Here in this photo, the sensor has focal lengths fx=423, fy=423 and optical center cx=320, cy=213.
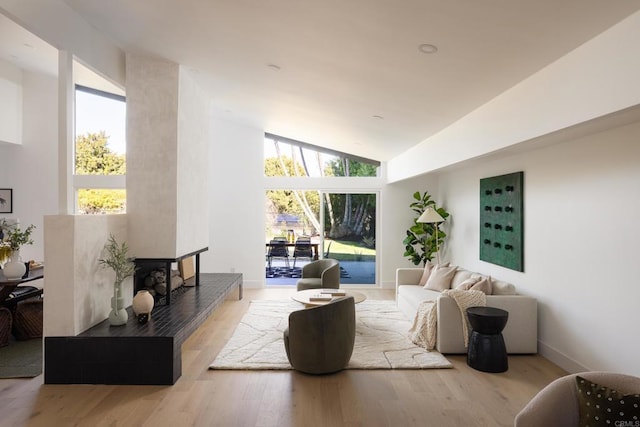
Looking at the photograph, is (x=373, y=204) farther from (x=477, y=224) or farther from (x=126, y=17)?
(x=126, y=17)

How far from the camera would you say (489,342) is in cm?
405

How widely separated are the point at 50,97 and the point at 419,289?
797cm

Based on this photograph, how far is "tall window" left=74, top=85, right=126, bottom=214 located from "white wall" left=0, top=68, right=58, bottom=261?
2.73ft

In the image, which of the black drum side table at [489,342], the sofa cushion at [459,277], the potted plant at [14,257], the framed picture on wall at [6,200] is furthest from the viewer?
the framed picture on wall at [6,200]

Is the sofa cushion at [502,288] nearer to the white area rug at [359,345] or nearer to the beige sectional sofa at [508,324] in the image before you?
the beige sectional sofa at [508,324]

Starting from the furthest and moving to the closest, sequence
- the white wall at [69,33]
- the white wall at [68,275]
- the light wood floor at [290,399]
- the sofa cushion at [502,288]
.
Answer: the sofa cushion at [502,288], the white wall at [68,275], the white wall at [69,33], the light wood floor at [290,399]

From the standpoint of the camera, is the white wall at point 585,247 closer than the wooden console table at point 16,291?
Yes

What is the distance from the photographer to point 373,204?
8594mm

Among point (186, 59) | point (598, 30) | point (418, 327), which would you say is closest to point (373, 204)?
point (418, 327)

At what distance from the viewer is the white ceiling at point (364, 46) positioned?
2.43 m

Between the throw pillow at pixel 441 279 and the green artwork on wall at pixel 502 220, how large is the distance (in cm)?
48

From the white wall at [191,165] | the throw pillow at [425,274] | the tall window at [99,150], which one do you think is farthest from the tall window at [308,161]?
the tall window at [99,150]

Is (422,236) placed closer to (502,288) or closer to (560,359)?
(502,288)

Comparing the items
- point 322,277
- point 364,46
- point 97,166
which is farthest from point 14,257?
point 364,46
